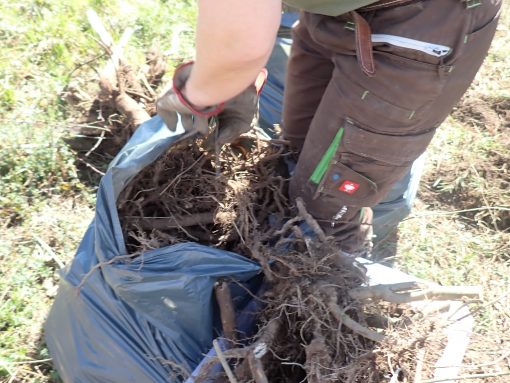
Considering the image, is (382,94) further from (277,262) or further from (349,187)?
(277,262)

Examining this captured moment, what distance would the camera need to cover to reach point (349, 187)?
1449 millimetres

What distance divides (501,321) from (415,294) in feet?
2.89

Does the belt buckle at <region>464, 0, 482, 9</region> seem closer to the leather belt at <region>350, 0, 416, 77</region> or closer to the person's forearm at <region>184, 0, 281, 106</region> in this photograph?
the leather belt at <region>350, 0, 416, 77</region>

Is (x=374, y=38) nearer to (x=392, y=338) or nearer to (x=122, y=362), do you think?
(x=392, y=338)

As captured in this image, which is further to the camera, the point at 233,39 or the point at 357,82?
the point at 357,82

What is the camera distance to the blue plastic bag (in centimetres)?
134

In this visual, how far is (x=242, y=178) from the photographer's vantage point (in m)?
1.62

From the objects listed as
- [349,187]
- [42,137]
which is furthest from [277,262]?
[42,137]

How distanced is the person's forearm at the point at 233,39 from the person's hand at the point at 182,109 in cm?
13

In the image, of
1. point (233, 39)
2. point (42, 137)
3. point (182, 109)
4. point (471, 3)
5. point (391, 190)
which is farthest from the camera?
point (42, 137)

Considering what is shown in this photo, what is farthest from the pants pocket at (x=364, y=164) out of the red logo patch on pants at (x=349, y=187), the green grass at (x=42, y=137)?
the green grass at (x=42, y=137)

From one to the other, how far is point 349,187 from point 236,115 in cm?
36

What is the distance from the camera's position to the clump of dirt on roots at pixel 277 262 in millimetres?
1282

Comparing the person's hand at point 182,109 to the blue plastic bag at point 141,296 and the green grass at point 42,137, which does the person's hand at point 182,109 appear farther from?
the green grass at point 42,137
